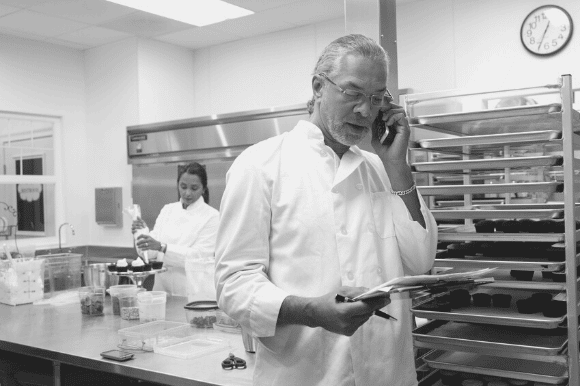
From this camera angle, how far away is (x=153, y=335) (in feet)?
7.68

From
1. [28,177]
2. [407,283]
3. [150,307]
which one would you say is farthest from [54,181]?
[407,283]

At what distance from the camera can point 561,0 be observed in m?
4.00

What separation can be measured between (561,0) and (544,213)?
2.84m

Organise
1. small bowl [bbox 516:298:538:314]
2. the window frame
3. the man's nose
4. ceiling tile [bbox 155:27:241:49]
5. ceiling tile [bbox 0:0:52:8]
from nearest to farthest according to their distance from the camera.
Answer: the man's nose
small bowl [bbox 516:298:538:314]
ceiling tile [bbox 0:0:52:8]
ceiling tile [bbox 155:27:241:49]
the window frame

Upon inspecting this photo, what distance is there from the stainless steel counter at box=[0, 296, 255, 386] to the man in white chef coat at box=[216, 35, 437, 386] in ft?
1.42

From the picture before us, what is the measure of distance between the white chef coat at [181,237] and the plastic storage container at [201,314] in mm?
Answer: 982

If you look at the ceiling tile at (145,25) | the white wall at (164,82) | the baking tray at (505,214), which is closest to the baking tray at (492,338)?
the baking tray at (505,214)

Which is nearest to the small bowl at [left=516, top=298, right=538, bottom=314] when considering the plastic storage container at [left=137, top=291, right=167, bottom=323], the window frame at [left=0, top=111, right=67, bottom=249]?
the plastic storage container at [left=137, top=291, right=167, bottom=323]

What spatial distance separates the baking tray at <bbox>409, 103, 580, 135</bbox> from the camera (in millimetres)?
1728

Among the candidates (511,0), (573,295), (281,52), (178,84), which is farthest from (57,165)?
(573,295)

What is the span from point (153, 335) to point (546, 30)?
10.6ft

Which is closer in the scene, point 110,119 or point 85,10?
point 85,10

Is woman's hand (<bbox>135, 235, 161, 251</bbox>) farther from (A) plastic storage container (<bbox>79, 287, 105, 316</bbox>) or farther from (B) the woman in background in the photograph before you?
(A) plastic storage container (<bbox>79, 287, 105, 316</bbox>)

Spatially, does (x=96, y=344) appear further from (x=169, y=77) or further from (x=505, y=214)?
(x=169, y=77)
